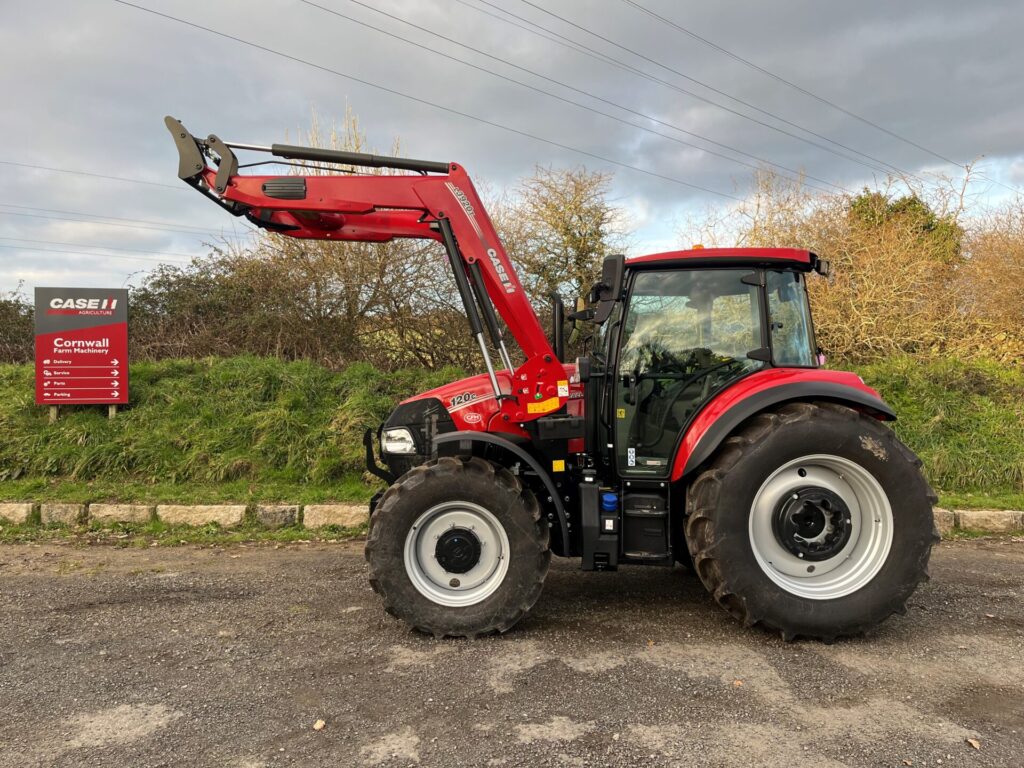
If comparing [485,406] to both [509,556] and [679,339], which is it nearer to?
[509,556]

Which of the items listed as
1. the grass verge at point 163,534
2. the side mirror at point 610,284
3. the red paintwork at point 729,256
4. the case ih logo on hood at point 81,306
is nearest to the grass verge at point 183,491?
the grass verge at point 163,534

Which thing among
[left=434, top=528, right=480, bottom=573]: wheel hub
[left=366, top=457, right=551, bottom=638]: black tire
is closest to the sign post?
[left=366, top=457, right=551, bottom=638]: black tire

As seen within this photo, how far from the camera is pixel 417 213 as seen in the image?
4.24 metres

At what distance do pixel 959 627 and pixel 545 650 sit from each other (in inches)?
102

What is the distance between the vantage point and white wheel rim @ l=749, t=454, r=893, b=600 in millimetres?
3754

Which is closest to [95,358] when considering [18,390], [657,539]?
[18,390]

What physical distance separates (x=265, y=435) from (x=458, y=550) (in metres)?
4.74

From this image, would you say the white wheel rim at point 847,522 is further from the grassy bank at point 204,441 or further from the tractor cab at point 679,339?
the grassy bank at point 204,441

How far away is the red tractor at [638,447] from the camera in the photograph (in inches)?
145

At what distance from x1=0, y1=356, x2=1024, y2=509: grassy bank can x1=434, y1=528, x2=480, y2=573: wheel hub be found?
3350 mm

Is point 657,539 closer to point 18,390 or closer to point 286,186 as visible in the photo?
point 286,186

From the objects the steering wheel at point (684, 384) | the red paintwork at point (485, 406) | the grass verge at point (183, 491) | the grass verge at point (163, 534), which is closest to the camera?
the steering wheel at point (684, 384)

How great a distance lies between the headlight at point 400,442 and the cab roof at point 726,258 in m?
1.89

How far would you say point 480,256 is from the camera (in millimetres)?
4137
